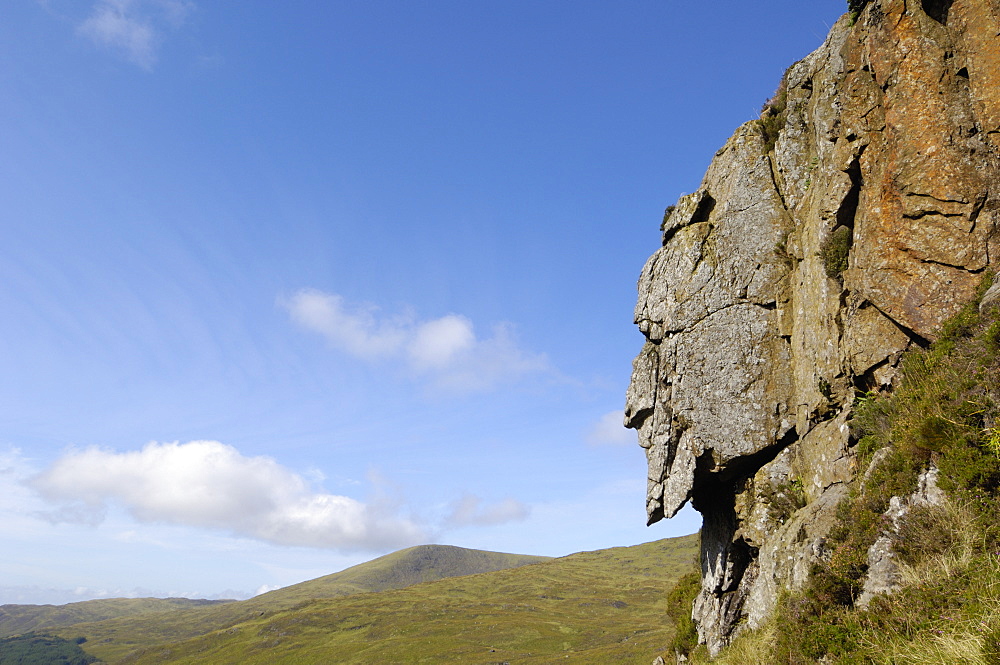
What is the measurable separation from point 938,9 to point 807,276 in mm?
8801

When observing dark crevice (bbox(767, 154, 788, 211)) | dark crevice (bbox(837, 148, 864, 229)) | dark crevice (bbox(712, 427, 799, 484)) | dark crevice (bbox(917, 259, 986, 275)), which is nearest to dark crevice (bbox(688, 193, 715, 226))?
Answer: dark crevice (bbox(767, 154, 788, 211))

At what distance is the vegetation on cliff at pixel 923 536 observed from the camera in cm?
913

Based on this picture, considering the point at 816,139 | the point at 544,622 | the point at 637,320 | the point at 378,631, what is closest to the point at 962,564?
the point at 816,139

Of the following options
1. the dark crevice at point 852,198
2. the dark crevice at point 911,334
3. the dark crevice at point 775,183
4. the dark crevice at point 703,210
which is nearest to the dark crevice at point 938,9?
the dark crevice at point 852,198

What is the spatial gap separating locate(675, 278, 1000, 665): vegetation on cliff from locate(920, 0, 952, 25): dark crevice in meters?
8.99

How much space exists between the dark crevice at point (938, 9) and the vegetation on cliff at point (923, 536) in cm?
899

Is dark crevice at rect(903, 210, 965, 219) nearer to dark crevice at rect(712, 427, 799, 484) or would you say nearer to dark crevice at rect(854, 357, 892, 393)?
dark crevice at rect(854, 357, 892, 393)

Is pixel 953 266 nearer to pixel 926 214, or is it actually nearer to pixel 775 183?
pixel 926 214

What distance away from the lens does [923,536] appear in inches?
421

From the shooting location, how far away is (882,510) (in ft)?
41.2

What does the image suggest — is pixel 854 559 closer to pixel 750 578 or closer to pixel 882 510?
pixel 882 510

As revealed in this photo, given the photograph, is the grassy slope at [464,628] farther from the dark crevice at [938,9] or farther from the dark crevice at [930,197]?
the dark crevice at [938,9]

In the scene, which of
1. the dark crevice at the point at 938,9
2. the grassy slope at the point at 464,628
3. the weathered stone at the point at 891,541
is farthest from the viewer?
the grassy slope at the point at 464,628

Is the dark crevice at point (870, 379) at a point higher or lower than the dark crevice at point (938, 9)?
lower
